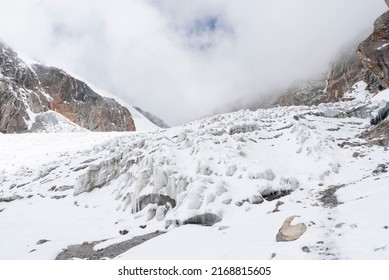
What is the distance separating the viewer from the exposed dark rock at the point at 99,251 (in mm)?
13609

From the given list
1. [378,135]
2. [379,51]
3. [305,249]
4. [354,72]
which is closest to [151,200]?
[305,249]

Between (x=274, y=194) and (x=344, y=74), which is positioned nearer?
(x=274, y=194)

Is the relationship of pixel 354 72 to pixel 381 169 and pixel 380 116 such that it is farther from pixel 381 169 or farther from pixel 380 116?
pixel 381 169

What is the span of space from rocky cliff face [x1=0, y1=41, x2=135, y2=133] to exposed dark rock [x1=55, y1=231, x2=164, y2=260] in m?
98.1

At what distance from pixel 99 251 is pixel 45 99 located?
116m

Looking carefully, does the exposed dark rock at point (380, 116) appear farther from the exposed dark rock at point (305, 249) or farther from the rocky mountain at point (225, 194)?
the exposed dark rock at point (305, 249)

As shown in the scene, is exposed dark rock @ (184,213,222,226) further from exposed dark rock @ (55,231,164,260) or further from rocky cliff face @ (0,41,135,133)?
rocky cliff face @ (0,41,135,133)

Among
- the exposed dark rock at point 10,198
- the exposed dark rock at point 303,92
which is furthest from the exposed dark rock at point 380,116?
the exposed dark rock at point 303,92

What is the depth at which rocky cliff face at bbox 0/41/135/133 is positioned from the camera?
107 m

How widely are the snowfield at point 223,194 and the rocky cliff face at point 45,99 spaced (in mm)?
88670

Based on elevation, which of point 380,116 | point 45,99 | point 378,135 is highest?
point 45,99

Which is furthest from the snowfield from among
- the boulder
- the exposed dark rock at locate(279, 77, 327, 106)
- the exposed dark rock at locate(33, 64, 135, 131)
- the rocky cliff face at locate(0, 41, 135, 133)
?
the exposed dark rock at locate(33, 64, 135, 131)

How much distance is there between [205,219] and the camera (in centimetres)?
1491
